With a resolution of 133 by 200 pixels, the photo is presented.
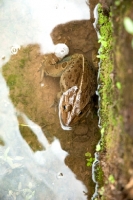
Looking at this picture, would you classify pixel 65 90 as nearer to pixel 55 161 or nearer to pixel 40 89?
pixel 40 89

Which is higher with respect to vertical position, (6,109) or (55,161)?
(6,109)

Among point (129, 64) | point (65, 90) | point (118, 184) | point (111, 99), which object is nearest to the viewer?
point (129, 64)

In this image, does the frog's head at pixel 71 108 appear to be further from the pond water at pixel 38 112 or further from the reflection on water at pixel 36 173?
the reflection on water at pixel 36 173

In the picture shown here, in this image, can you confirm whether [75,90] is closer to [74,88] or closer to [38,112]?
[74,88]

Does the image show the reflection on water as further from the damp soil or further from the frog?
the damp soil

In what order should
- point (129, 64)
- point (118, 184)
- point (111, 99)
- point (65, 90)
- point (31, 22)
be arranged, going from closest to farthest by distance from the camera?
1. point (129, 64)
2. point (118, 184)
3. point (111, 99)
4. point (65, 90)
5. point (31, 22)

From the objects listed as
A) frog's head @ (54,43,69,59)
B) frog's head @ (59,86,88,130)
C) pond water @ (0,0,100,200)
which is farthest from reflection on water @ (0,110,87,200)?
frog's head @ (54,43,69,59)

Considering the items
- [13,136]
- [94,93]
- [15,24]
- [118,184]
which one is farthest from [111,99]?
[15,24]
